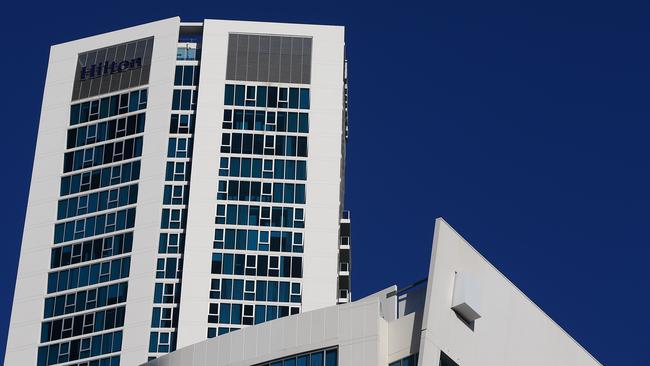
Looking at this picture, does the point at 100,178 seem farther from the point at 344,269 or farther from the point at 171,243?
the point at 344,269

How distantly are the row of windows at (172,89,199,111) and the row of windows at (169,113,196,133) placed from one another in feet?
2.19

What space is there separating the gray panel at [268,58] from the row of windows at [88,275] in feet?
59.9

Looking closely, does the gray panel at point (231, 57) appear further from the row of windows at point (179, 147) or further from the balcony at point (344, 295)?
the balcony at point (344, 295)

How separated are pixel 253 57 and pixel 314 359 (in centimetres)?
6794

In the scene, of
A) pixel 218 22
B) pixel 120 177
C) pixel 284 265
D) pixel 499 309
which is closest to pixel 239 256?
pixel 284 265

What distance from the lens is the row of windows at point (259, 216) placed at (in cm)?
12750

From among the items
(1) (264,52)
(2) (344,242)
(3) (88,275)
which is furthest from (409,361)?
(1) (264,52)

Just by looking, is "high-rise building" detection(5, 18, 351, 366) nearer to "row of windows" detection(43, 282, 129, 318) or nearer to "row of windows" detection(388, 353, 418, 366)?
"row of windows" detection(43, 282, 129, 318)

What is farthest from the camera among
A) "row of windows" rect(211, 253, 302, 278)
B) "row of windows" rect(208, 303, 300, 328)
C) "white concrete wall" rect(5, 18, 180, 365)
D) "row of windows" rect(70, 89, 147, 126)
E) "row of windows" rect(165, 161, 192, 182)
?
"row of windows" rect(70, 89, 147, 126)

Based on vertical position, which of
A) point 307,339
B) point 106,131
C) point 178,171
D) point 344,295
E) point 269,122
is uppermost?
point 106,131

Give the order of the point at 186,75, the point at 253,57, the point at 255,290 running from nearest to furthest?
the point at 255,290 < the point at 186,75 < the point at 253,57

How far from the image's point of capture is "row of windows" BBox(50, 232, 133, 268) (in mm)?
127188

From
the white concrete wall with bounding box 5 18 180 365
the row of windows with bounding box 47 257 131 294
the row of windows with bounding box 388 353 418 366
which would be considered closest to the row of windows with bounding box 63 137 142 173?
the white concrete wall with bounding box 5 18 180 365

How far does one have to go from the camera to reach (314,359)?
70.0 m
